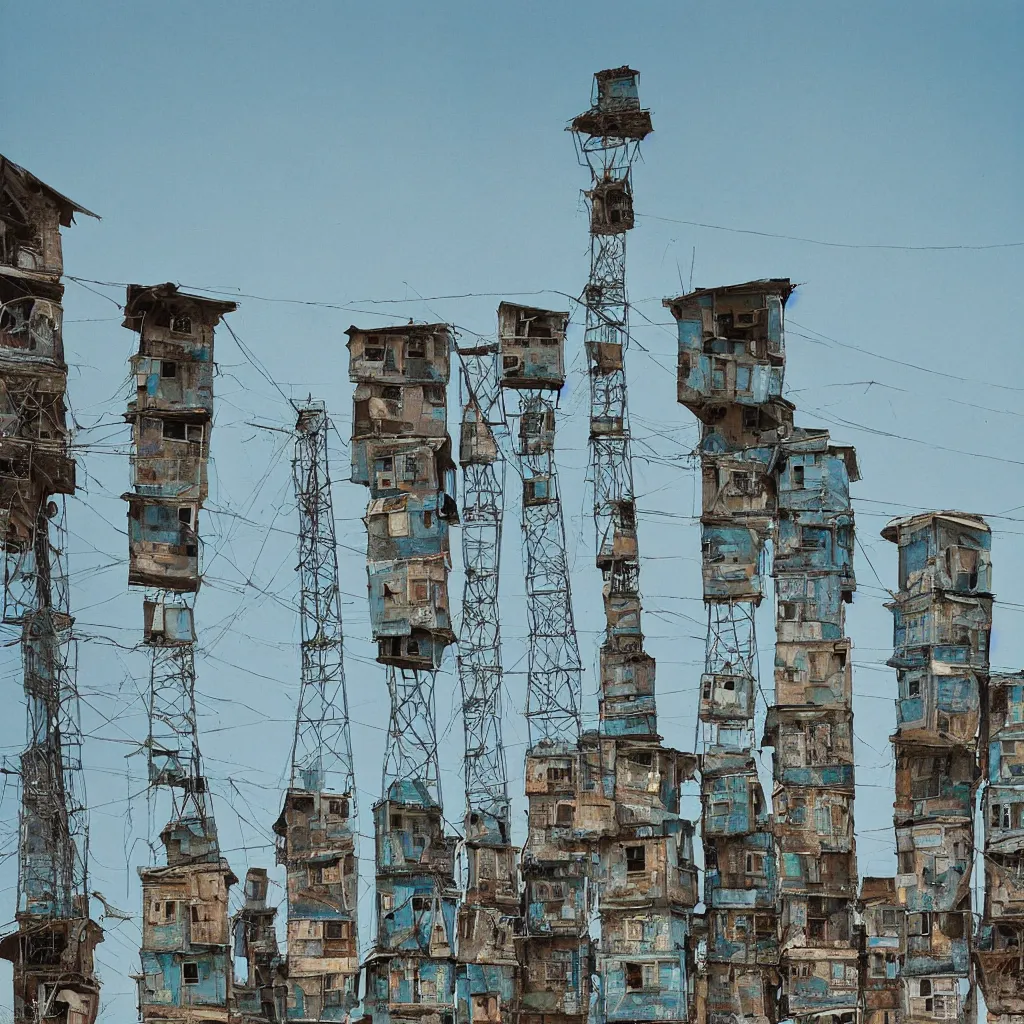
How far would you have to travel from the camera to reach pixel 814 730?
6631cm

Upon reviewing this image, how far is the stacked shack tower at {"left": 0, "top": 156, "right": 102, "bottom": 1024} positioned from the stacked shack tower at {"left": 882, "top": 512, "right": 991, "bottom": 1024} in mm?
21657

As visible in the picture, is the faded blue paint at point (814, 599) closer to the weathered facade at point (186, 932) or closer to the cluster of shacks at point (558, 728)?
the cluster of shacks at point (558, 728)

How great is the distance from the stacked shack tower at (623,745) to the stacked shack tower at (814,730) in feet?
10.8

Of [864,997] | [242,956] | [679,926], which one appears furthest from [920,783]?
[242,956]

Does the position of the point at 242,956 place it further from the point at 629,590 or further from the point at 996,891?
the point at 996,891

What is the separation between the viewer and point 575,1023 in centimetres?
7650

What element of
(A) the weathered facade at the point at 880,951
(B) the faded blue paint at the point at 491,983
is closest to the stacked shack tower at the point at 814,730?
(A) the weathered facade at the point at 880,951

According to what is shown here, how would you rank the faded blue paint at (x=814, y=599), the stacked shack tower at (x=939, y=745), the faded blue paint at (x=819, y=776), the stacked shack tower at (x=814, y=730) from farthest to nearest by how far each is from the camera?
1. the faded blue paint at (x=819, y=776)
2. the faded blue paint at (x=814, y=599)
3. the stacked shack tower at (x=814, y=730)
4. the stacked shack tower at (x=939, y=745)

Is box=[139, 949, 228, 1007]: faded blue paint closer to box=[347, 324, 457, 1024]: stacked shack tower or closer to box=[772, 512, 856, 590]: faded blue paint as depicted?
box=[347, 324, 457, 1024]: stacked shack tower

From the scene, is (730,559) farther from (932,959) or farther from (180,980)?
(180,980)

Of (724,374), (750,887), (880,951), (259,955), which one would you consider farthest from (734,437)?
(259,955)

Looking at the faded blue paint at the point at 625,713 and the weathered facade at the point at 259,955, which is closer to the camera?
the faded blue paint at the point at 625,713

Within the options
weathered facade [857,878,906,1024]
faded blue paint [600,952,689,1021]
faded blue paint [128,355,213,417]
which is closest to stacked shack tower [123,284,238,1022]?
faded blue paint [128,355,213,417]

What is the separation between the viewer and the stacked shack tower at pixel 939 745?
56.5 meters
